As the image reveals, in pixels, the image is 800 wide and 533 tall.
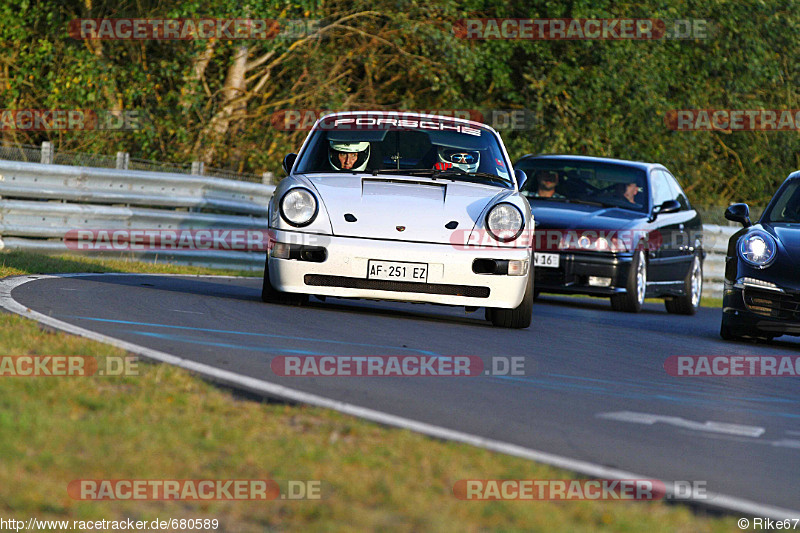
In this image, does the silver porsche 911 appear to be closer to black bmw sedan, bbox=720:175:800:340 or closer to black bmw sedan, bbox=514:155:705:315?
black bmw sedan, bbox=720:175:800:340

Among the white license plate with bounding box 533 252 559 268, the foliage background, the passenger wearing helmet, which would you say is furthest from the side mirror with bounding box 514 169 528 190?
the foliage background

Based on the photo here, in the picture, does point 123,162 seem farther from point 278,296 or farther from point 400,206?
point 400,206

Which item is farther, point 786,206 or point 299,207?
point 786,206

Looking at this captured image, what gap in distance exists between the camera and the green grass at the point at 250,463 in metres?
3.38

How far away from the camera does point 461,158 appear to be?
9.73 meters

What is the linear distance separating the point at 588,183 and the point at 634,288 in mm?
1511

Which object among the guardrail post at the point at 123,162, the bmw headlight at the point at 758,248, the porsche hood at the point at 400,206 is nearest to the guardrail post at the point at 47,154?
the guardrail post at the point at 123,162

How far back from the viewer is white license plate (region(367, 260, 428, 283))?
854cm

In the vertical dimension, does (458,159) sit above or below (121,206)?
above

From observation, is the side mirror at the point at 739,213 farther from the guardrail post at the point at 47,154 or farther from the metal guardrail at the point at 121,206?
the guardrail post at the point at 47,154

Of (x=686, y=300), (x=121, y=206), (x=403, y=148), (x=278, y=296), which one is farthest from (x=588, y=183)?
(x=278, y=296)

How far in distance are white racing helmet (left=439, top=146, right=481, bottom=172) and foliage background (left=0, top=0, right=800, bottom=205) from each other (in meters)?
8.84

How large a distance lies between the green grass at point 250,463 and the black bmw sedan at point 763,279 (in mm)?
5531

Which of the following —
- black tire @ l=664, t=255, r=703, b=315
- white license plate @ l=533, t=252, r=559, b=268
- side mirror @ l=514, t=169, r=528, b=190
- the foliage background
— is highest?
the foliage background
